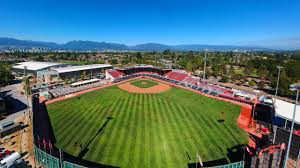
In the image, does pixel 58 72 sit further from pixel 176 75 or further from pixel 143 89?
pixel 176 75

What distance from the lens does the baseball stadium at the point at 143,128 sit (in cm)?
2033

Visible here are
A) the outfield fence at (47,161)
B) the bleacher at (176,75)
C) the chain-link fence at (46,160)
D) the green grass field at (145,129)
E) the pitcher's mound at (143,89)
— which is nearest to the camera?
the outfield fence at (47,161)

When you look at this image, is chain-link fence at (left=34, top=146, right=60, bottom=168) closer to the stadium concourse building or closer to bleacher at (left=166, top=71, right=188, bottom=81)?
bleacher at (left=166, top=71, right=188, bottom=81)

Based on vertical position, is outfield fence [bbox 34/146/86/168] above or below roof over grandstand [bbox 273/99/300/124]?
below

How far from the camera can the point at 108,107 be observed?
35938 mm

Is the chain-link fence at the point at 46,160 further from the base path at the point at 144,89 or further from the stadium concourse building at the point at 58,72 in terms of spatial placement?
the stadium concourse building at the point at 58,72

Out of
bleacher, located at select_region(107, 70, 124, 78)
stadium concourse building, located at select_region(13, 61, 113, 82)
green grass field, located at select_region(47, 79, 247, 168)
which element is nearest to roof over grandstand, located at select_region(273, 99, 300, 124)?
green grass field, located at select_region(47, 79, 247, 168)

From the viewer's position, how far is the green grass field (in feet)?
68.2

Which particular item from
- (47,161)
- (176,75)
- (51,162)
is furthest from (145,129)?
(176,75)

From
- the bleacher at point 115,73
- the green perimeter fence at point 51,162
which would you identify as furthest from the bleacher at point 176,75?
the green perimeter fence at point 51,162

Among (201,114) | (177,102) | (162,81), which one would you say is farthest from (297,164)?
(162,81)

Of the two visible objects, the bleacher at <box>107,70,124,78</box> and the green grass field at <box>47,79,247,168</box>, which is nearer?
the green grass field at <box>47,79,247,168</box>

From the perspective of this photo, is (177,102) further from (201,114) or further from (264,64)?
(264,64)

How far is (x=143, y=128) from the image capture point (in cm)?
2714
